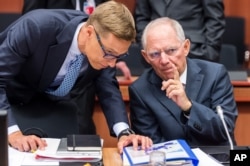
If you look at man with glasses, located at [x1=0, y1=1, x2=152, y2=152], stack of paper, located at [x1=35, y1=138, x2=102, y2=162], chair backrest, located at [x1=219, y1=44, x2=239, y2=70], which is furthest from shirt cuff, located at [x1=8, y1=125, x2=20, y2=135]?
chair backrest, located at [x1=219, y1=44, x2=239, y2=70]

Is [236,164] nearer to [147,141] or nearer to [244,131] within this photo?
[147,141]

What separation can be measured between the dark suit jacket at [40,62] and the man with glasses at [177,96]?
127 mm

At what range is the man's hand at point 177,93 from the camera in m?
2.04

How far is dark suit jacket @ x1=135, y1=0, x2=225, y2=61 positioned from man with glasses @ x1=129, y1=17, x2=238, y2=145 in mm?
1084

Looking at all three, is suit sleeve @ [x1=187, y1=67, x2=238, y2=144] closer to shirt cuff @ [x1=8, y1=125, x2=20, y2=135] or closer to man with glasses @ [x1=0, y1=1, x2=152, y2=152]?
man with glasses @ [x1=0, y1=1, x2=152, y2=152]

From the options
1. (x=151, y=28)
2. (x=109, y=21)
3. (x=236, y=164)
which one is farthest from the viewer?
(x=151, y=28)

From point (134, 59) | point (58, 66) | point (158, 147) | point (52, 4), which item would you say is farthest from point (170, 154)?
point (52, 4)

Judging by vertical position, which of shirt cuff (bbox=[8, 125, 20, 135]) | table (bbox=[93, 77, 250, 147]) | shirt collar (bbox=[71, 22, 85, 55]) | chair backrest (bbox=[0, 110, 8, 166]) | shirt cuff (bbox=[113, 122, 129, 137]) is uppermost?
shirt collar (bbox=[71, 22, 85, 55])

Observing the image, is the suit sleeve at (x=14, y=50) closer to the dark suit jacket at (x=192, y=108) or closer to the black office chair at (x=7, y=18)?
the dark suit jacket at (x=192, y=108)

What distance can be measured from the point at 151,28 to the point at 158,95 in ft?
0.97

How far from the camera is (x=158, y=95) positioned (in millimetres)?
2211

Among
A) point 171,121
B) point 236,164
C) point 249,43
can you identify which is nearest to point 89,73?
point 171,121

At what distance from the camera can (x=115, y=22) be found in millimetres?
1861

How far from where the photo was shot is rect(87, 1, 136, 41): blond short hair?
185 cm
